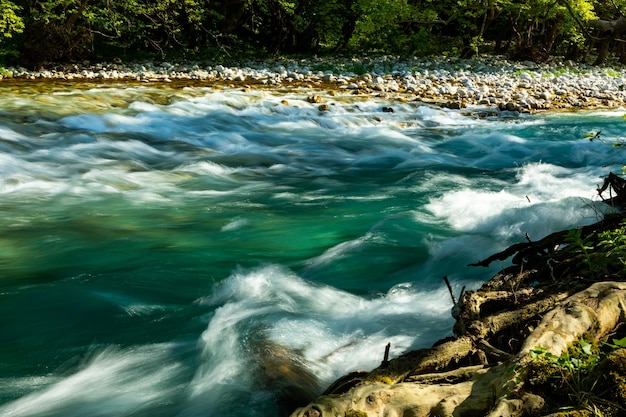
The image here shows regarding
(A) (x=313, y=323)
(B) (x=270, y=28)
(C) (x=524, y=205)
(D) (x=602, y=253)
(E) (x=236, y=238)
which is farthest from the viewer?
(B) (x=270, y=28)

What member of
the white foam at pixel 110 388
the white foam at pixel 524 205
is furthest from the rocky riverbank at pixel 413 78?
the white foam at pixel 110 388

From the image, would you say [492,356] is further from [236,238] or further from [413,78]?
[413,78]

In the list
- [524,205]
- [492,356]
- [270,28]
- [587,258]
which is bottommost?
[524,205]

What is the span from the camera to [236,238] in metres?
6.06

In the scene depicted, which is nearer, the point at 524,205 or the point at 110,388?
the point at 110,388

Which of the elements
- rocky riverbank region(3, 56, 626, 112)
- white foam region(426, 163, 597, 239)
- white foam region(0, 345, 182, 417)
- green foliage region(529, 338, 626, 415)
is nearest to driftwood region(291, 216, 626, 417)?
green foliage region(529, 338, 626, 415)

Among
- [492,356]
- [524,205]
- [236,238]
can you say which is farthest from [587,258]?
[236,238]

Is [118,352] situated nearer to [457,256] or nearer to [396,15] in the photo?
[457,256]

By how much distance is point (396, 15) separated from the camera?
68.0 ft

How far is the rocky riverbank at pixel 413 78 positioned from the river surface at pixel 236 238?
3.00 metres

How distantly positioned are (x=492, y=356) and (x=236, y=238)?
385 cm

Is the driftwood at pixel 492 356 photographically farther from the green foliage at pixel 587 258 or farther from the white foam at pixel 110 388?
the white foam at pixel 110 388

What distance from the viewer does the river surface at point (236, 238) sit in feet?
11.6

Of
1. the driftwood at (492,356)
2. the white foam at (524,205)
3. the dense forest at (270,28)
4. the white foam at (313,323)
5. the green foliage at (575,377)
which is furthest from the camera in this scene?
the dense forest at (270,28)
